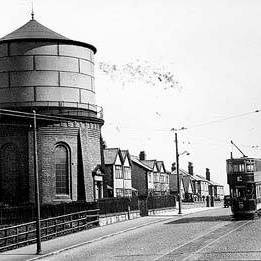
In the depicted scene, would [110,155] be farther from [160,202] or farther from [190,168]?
[190,168]

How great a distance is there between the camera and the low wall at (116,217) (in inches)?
1614

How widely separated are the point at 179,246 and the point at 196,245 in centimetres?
73

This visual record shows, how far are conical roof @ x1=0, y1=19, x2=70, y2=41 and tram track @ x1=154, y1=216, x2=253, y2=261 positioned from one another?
23.8 metres

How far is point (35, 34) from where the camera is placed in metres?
48.9

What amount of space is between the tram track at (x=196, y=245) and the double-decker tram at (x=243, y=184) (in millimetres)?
6304

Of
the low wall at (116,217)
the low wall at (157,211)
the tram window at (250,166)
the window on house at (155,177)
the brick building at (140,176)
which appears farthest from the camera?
the window on house at (155,177)

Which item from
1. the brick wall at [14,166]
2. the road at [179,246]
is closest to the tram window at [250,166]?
the road at [179,246]

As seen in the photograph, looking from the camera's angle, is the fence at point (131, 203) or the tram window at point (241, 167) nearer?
the tram window at point (241, 167)

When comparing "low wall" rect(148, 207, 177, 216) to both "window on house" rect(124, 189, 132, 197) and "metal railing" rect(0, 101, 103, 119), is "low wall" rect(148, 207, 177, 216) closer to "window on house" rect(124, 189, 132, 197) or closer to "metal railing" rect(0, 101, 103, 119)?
"metal railing" rect(0, 101, 103, 119)

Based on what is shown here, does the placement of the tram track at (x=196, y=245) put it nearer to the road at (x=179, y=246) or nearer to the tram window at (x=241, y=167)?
the road at (x=179, y=246)

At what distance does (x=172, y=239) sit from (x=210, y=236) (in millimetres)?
1948

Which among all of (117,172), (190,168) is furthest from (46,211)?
(190,168)

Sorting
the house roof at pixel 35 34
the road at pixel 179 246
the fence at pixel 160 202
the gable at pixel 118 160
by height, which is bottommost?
the road at pixel 179 246

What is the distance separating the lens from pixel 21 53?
48062 millimetres
